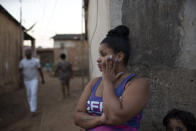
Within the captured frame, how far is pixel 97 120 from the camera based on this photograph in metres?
1.25

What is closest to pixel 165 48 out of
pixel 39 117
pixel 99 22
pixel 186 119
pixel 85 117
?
pixel 186 119

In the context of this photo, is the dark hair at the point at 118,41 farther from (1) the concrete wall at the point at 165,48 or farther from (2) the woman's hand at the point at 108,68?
(1) the concrete wall at the point at 165,48

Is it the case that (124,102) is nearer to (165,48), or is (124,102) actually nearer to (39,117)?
(165,48)

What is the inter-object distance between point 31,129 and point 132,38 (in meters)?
3.42

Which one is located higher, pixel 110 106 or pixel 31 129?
pixel 110 106

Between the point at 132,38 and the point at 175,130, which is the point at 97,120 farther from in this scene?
the point at 132,38

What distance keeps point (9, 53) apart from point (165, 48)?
8208 mm

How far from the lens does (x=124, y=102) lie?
1142 mm

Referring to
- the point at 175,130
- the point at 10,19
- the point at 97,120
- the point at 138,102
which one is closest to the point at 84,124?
the point at 97,120

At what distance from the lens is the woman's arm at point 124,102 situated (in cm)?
112

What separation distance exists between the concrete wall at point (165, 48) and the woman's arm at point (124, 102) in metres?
0.73

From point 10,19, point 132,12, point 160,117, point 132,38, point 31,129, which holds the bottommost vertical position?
point 31,129

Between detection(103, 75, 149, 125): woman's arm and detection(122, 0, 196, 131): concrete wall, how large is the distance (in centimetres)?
73

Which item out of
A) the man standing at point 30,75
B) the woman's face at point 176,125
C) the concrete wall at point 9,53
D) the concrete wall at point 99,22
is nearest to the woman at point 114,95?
the woman's face at point 176,125
